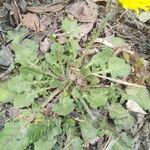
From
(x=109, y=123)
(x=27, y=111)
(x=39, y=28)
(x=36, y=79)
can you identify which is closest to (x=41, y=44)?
(x=39, y=28)

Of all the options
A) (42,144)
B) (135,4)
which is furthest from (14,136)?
(135,4)

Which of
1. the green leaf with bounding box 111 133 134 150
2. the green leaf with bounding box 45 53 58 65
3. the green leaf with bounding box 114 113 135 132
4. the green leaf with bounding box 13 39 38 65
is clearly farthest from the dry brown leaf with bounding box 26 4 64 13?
the green leaf with bounding box 111 133 134 150

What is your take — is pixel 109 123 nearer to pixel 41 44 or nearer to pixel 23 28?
pixel 41 44

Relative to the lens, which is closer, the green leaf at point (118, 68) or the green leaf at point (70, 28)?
the green leaf at point (118, 68)

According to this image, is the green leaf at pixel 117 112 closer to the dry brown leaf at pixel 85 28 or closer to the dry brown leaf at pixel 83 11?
the dry brown leaf at pixel 85 28

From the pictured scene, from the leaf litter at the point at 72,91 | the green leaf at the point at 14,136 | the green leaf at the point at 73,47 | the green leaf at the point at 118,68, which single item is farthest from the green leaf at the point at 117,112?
the green leaf at the point at 14,136

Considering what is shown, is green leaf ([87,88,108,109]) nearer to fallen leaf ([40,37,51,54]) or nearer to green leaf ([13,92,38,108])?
green leaf ([13,92,38,108])
